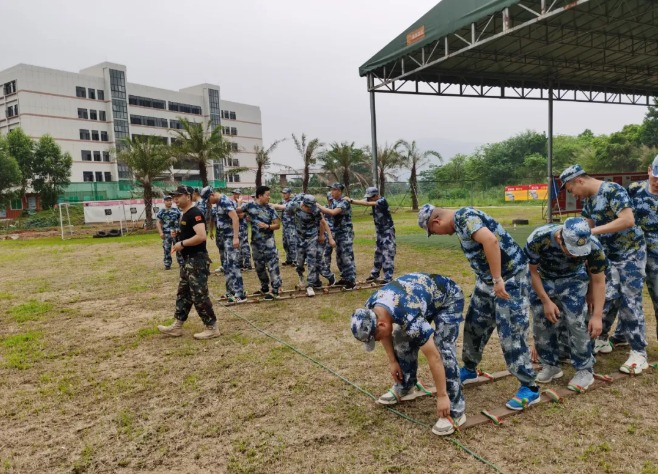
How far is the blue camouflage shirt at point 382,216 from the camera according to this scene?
7.90 meters

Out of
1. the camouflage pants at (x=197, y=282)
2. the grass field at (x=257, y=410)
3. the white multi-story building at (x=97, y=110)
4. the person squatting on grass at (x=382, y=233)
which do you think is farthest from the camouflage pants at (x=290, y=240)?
the white multi-story building at (x=97, y=110)

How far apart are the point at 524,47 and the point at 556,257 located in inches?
561

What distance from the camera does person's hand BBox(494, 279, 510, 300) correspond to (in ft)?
10.4

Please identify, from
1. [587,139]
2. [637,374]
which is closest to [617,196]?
[637,374]

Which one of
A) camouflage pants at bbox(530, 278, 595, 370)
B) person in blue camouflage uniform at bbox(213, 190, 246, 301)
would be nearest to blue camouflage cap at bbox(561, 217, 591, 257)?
camouflage pants at bbox(530, 278, 595, 370)

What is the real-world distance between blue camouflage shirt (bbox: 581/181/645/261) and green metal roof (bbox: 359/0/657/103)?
7.22 meters

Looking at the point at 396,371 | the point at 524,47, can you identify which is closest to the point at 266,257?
the point at 396,371

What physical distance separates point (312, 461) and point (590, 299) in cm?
244

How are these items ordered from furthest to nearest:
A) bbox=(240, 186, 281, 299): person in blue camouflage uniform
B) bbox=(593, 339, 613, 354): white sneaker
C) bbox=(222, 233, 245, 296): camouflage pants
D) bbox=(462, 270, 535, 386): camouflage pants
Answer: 1. bbox=(240, 186, 281, 299): person in blue camouflage uniform
2. bbox=(222, 233, 245, 296): camouflage pants
3. bbox=(593, 339, 613, 354): white sneaker
4. bbox=(462, 270, 535, 386): camouflage pants

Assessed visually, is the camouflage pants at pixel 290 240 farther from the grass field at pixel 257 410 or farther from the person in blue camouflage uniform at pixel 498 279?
the person in blue camouflage uniform at pixel 498 279

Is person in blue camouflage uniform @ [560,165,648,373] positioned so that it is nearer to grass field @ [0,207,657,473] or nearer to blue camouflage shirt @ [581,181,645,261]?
blue camouflage shirt @ [581,181,645,261]

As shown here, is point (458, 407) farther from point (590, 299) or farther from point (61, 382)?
point (61, 382)

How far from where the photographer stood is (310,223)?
24.8ft

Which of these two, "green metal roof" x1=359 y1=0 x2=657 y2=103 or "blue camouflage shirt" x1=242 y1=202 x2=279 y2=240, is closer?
"blue camouflage shirt" x1=242 y1=202 x2=279 y2=240
